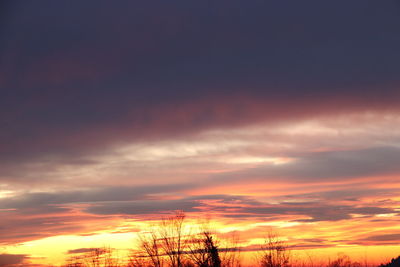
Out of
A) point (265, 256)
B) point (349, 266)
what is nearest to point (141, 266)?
point (265, 256)

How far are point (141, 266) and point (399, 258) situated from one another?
87.9 ft

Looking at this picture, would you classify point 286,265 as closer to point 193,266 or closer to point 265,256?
point 265,256

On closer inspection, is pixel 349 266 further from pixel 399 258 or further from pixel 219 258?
pixel 219 258

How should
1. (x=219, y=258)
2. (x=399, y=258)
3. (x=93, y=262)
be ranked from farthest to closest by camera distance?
(x=93, y=262)
(x=219, y=258)
(x=399, y=258)

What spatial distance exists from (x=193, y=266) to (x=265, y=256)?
7831 mm

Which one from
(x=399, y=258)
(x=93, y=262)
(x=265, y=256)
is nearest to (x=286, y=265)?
(x=265, y=256)

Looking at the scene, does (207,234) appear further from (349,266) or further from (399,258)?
(399,258)

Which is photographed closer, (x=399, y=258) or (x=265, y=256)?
(x=399, y=258)

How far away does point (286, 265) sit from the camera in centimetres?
5803

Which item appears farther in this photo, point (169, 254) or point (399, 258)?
point (169, 254)

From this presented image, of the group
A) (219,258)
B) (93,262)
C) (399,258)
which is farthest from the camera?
(93,262)

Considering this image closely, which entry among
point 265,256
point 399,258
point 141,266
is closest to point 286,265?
point 265,256

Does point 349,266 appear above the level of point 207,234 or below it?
below

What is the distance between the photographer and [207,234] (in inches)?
2381
